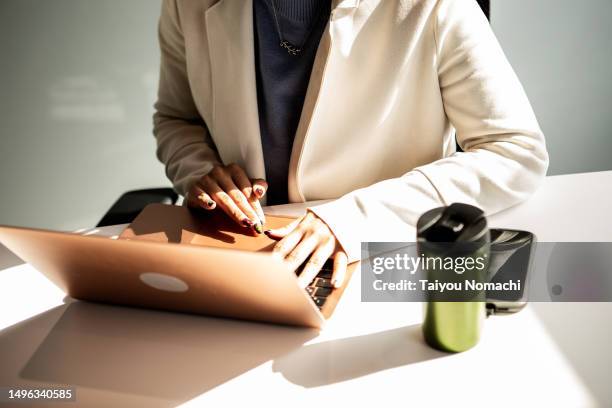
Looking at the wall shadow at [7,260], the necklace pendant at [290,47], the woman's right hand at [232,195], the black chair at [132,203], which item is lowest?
the black chair at [132,203]

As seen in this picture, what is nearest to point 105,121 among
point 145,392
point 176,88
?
point 176,88

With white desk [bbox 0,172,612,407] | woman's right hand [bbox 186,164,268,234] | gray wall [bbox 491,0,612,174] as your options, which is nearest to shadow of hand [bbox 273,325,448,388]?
white desk [bbox 0,172,612,407]

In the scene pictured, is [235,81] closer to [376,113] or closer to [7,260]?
[376,113]

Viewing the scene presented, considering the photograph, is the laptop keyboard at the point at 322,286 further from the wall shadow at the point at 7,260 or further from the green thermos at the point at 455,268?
the wall shadow at the point at 7,260

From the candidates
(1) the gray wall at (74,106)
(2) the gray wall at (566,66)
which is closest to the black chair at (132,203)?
Result: (1) the gray wall at (74,106)

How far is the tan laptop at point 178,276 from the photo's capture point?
24.3 inches

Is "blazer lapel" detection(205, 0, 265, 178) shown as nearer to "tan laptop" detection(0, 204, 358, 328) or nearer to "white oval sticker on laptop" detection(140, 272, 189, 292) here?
"tan laptop" detection(0, 204, 358, 328)

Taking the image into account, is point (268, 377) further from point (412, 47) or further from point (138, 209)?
point (138, 209)

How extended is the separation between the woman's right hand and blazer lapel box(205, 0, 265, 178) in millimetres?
103

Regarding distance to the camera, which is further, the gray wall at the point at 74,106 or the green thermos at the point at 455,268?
the gray wall at the point at 74,106

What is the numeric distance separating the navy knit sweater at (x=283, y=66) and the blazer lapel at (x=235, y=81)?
0.10 feet

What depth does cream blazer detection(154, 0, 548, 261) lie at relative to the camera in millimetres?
965

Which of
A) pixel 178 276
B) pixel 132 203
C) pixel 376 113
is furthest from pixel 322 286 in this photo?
pixel 132 203

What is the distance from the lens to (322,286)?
798 millimetres
